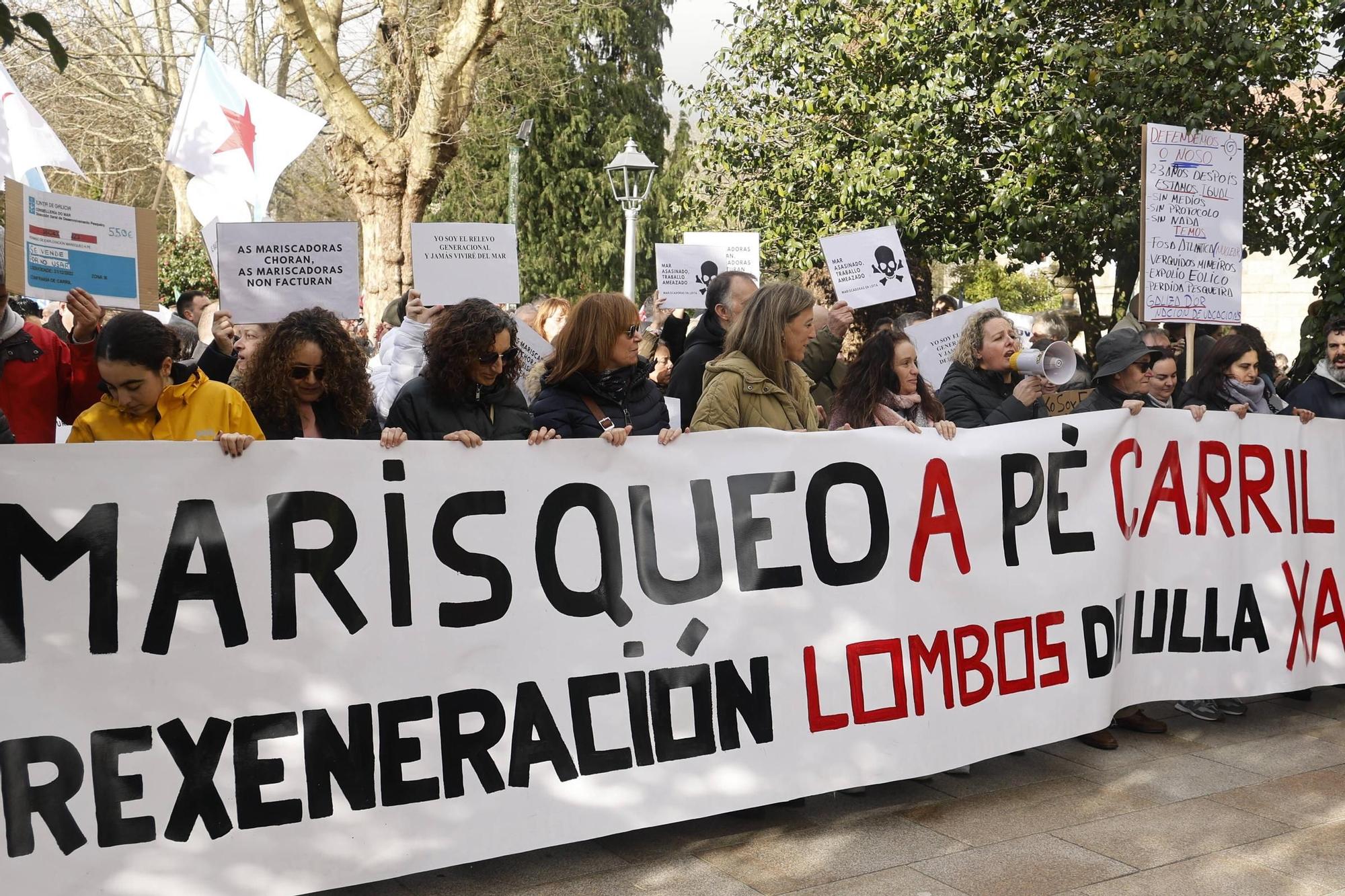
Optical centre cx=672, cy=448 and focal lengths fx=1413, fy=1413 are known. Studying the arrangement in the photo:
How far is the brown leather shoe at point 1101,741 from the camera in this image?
530 cm

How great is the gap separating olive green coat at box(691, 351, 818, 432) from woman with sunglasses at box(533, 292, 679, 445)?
0.21 meters

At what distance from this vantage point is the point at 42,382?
177 inches

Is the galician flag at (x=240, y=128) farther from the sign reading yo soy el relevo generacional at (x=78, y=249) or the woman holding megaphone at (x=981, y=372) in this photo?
the woman holding megaphone at (x=981, y=372)

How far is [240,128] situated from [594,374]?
4.39 m

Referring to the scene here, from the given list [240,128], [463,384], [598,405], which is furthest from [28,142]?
[598,405]

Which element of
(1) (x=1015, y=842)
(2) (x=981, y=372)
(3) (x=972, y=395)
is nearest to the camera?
(1) (x=1015, y=842)

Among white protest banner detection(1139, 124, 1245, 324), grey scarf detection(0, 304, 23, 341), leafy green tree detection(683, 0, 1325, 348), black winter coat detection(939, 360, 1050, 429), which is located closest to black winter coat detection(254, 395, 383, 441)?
grey scarf detection(0, 304, 23, 341)

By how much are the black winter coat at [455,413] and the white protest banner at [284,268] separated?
1311 millimetres

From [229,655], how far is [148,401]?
770 mm

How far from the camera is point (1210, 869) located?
4070 millimetres

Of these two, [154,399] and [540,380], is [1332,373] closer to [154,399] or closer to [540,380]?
[540,380]

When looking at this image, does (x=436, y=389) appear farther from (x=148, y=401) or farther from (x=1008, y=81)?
(x=1008, y=81)

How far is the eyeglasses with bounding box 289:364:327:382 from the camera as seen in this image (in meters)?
4.38

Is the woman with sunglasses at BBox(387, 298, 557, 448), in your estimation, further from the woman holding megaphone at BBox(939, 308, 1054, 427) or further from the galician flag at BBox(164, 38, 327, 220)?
the galician flag at BBox(164, 38, 327, 220)
